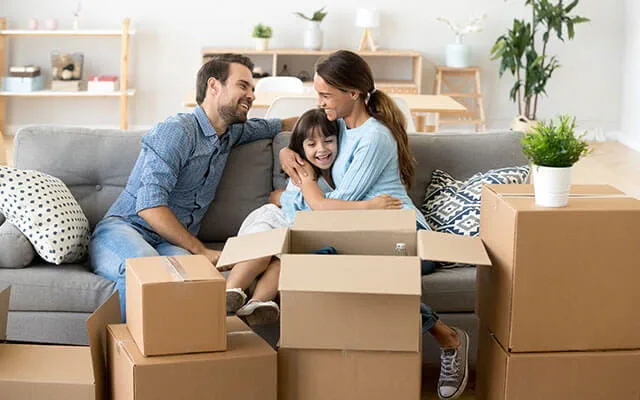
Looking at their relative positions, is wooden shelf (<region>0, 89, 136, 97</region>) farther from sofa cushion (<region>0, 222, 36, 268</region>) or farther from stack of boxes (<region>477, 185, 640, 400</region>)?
stack of boxes (<region>477, 185, 640, 400</region>)

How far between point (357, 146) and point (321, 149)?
147 mm

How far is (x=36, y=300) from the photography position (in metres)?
3.38

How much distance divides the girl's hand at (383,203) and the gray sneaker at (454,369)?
1.56 feet

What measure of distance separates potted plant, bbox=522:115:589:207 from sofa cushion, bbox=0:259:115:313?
1380mm

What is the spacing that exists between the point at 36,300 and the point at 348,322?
3.72 ft

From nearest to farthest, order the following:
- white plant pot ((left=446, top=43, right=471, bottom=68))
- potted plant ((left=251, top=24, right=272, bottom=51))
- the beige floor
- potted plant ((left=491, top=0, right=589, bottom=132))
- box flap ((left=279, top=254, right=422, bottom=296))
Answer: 1. box flap ((left=279, top=254, right=422, bottom=296))
2. the beige floor
3. potted plant ((left=491, top=0, right=589, bottom=132))
4. potted plant ((left=251, top=24, right=272, bottom=51))
5. white plant pot ((left=446, top=43, right=471, bottom=68))

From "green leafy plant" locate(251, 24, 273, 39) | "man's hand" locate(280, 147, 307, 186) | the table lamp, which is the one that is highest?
the table lamp

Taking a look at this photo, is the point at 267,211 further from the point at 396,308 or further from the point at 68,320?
the point at 396,308

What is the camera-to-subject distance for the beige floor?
270 inches

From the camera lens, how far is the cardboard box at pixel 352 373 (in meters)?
2.78

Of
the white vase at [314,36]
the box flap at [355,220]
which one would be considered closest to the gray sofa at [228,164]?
the box flap at [355,220]

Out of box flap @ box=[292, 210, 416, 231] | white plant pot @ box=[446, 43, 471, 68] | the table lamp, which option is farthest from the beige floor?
box flap @ box=[292, 210, 416, 231]

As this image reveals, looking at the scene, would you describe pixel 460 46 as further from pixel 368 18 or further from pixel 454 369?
pixel 454 369

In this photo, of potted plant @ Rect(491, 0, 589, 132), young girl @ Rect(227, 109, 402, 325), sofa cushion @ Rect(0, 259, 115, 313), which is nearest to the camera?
young girl @ Rect(227, 109, 402, 325)
